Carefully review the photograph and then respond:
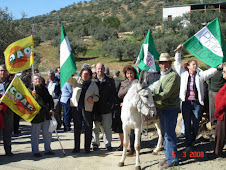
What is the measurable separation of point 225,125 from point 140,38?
1601 inches

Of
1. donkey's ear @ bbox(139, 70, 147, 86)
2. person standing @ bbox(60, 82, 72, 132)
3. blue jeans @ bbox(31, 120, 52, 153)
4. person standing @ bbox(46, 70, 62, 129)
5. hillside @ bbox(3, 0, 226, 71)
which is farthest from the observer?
hillside @ bbox(3, 0, 226, 71)

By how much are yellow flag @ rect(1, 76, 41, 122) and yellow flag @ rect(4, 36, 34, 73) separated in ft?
1.05

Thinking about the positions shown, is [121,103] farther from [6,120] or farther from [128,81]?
[6,120]

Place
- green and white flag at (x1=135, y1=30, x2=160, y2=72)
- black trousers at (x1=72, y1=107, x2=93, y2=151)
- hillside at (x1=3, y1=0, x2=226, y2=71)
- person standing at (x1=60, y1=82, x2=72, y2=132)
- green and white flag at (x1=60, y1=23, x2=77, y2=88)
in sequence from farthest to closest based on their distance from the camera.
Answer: hillside at (x1=3, y1=0, x2=226, y2=71), person standing at (x1=60, y1=82, x2=72, y2=132), green and white flag at (x1=135, y1=30, x2=160, y2=72), black trousers at (x1=72, y1=107, x2=93, y2=151), green and white flag at (x1=60, y1=23, x2=77, y2=88)

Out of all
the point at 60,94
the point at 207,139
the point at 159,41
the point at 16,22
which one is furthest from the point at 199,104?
the point at 159,41

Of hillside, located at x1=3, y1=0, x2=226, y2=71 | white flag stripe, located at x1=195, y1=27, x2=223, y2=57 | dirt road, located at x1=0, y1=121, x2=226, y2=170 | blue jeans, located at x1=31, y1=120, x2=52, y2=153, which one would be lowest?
dirt road, located at x1=0, y1=121, x2=226, y2=170

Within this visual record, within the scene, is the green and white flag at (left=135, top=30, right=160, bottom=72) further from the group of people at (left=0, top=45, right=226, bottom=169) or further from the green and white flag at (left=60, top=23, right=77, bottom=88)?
the green and white flag at (left=60, top=23, right=77, bottom=88)

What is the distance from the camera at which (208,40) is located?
7.32 metres

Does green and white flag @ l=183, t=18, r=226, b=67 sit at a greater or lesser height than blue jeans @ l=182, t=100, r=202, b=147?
greater

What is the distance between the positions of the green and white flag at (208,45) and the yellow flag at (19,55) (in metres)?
4.00

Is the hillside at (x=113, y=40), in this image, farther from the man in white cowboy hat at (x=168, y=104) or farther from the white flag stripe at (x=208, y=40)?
the man in white cowboy hat at (x=168, y=104)

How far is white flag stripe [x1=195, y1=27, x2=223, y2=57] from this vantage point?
7.15m

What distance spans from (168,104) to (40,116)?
336cm
